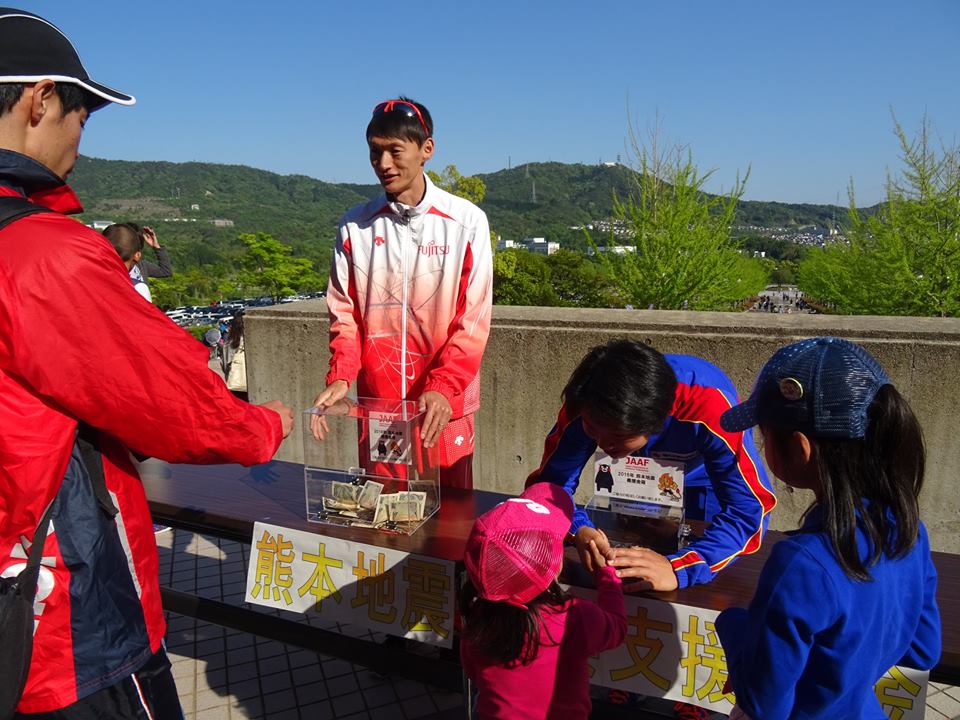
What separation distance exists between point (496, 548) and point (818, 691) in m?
0.66

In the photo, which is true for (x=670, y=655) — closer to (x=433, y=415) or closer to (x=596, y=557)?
(x=596, y=557)

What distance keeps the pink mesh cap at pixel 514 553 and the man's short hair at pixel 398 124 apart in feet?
5.11

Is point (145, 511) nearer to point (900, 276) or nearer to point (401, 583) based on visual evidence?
point (401, 583)

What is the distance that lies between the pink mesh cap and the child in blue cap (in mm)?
433

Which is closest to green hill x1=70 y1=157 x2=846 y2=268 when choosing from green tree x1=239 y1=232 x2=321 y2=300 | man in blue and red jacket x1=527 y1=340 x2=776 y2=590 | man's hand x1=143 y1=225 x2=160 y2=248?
green tree x1=239 y1=232 x2=321 y2=300

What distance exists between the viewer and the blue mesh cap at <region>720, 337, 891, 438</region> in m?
1.15

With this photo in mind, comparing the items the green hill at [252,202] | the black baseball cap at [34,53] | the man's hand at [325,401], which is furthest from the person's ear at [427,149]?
the green hill at [252,202]

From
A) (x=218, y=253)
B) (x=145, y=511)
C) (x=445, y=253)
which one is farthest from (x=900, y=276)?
(x=218, y=253)

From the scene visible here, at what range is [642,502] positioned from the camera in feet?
6.38

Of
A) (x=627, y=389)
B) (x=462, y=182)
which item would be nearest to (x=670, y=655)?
(x=627, y=389)

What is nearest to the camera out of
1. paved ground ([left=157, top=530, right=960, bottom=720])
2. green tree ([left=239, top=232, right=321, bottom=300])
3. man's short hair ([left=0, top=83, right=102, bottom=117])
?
man's short hair ([left=0, top=83, right=102, bottom=117])

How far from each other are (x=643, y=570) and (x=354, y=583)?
0.93 metres

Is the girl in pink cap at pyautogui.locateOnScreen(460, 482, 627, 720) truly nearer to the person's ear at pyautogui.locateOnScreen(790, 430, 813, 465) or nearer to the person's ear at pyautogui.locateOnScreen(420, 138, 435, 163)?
the person's ear at pyautogui.locateOnScreen(790, 430, 813, 465)

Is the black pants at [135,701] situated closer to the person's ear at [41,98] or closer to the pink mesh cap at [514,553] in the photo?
the pink mesh cap at [514,553]
